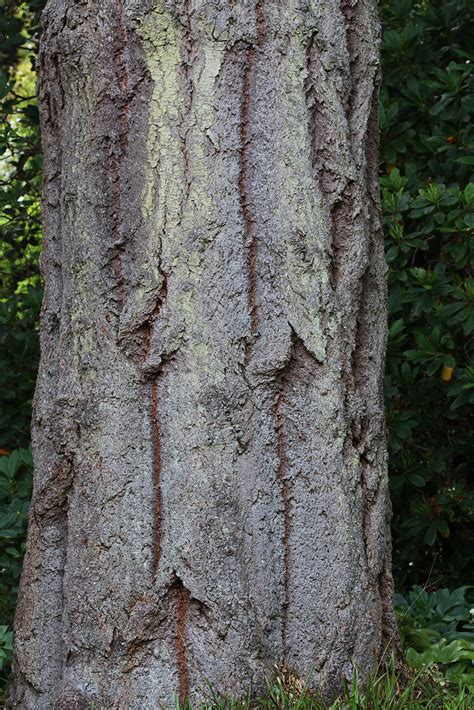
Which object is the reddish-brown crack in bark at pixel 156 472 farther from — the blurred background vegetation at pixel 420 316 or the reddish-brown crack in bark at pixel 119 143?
the blurred background vegetation at pixel 420 316

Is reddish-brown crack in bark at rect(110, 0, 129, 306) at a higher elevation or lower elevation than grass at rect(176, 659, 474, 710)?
higher

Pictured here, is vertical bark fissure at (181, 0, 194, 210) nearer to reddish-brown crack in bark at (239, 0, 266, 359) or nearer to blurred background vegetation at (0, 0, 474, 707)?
reddish-brown crack in bark at (239, 0, 266, 359)

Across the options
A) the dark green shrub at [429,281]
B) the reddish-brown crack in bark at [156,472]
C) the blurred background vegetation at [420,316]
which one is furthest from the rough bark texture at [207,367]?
the dark green shrub at [429,281]

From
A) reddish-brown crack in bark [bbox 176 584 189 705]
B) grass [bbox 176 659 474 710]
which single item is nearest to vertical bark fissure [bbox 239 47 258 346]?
reddish-brown crack in bark [bbox 176 584 189 705]

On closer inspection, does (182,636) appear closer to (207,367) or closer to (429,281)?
(207,367)

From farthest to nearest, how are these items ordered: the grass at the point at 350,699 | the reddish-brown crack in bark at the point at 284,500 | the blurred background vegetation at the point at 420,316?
the blurred background vegetation at the point at 420,316 → the reddish-brown crack in bark at the point at 284,500 → the grass at the point at 350,699

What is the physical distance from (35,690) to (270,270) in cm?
131

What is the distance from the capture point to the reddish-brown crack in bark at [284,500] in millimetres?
2697

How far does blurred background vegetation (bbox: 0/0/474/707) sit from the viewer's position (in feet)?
13.9

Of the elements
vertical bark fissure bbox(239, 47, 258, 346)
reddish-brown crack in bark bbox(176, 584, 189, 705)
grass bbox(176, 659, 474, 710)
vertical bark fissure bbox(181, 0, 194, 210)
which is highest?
vertical bark fissure bbox(181, 0, 194, 210)

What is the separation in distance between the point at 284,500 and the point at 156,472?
1.09ft

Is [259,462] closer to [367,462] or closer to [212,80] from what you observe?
[367,462]

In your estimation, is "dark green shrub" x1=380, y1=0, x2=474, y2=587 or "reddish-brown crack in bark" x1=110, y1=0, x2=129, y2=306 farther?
"dark green shrub" x1=380, y1=0, x2=474, y2=587

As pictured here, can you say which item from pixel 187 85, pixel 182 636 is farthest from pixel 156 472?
pixel 187 85
